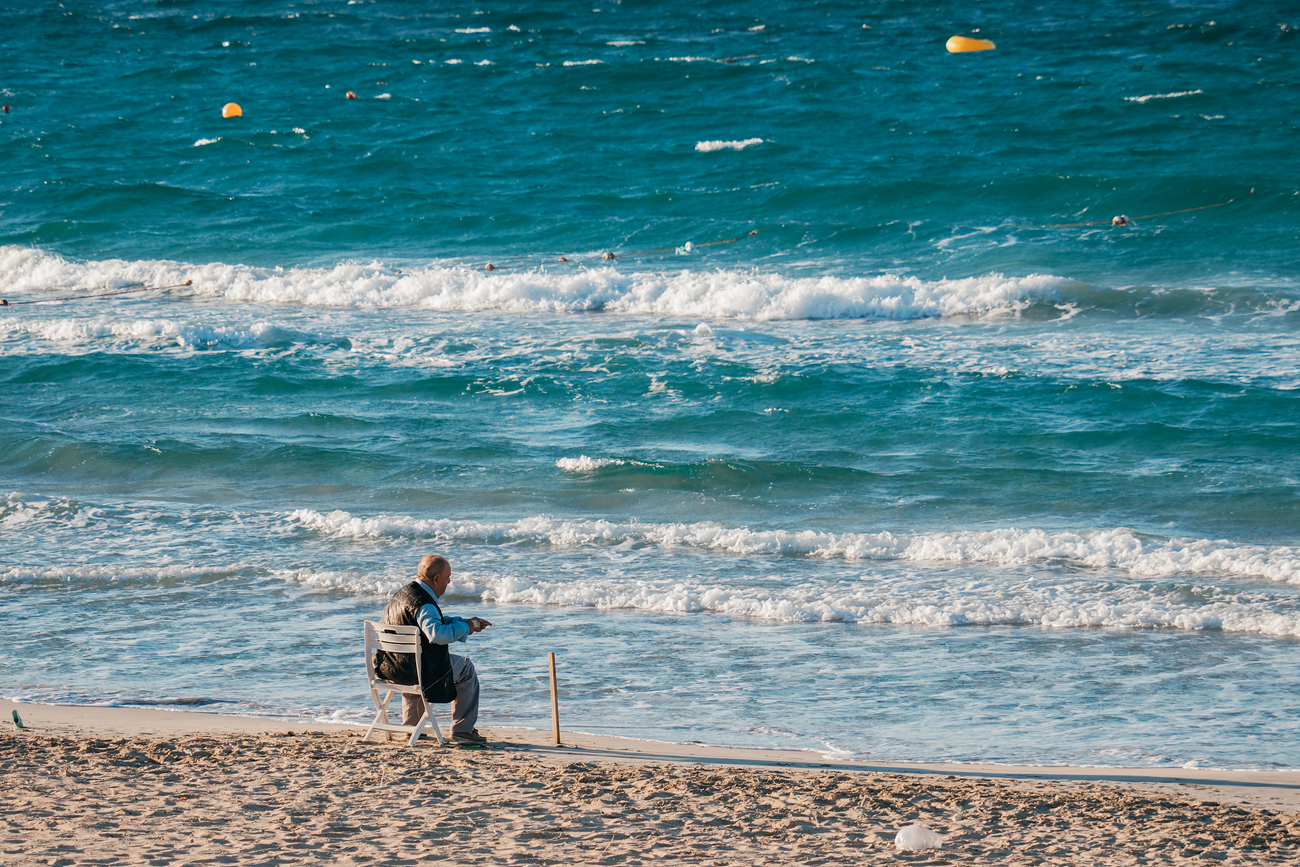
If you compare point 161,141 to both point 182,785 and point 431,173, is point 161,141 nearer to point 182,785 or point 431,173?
point 431,173

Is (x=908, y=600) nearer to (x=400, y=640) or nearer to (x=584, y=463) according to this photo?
(x=400, y=640)

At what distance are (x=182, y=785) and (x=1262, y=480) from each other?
33.8 ft

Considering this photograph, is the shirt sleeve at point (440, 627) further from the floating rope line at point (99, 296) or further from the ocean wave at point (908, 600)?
the floating rope line at point (99, 296)

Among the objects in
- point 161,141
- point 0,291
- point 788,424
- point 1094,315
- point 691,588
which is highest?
point 161,141

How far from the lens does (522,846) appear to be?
514cm

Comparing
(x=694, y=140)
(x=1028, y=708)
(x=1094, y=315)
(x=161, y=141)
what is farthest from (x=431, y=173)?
(x=1028, y=708)

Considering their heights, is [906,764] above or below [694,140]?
below

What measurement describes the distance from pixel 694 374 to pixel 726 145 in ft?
41.4

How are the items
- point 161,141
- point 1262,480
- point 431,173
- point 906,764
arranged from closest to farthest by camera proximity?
point 906,764, point 1262,480, point 431,173, point 161,141

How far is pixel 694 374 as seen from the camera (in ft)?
53.3

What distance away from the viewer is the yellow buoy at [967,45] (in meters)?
32.6

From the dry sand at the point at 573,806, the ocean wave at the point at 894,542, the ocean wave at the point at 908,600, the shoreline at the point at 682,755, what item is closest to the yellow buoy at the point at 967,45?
the ocean wave at the point at 894,542

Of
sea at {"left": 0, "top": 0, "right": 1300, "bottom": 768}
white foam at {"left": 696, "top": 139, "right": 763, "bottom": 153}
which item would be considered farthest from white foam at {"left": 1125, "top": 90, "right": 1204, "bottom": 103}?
white foam at {"left": 696, "top": 139, "right": 763, "bottom": 153}

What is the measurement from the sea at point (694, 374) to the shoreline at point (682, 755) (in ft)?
0.63
